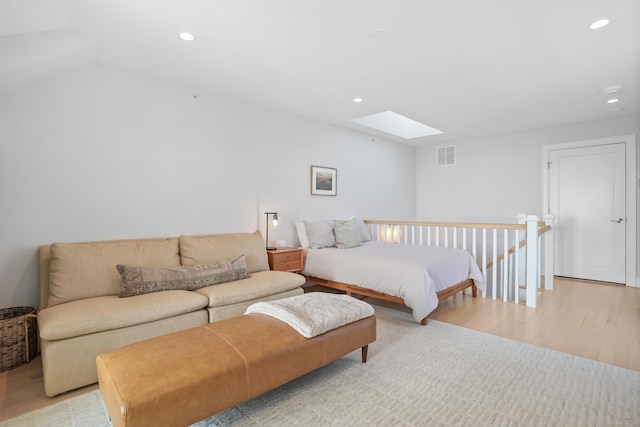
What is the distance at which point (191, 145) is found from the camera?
358cm

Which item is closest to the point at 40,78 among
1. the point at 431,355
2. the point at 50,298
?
the point at 50,298

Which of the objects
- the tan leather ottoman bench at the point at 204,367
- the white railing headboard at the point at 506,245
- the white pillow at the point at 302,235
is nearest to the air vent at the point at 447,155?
the white railing headboard at the point at 506,245

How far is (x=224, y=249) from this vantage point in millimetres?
3457

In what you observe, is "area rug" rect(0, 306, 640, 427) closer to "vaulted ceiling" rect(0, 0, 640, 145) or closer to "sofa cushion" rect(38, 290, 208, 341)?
"sofa cushion" rect(38, 290, 208, 341)

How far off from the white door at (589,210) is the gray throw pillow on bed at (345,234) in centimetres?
353

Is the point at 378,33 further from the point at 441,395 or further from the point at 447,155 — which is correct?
the point at 447,155

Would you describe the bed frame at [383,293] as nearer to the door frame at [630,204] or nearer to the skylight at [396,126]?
the door frame at [630,204]

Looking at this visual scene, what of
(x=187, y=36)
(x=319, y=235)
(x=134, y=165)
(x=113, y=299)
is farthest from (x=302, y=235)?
(x=187, y=36)

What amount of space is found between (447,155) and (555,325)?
4.17 metres

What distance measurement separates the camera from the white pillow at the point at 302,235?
4480 millimetres

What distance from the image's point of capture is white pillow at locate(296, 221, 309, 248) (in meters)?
4.48

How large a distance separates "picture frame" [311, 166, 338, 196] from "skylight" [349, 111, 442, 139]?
1001 mm

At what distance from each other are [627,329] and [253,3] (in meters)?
4.41

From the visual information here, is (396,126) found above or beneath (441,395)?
above
